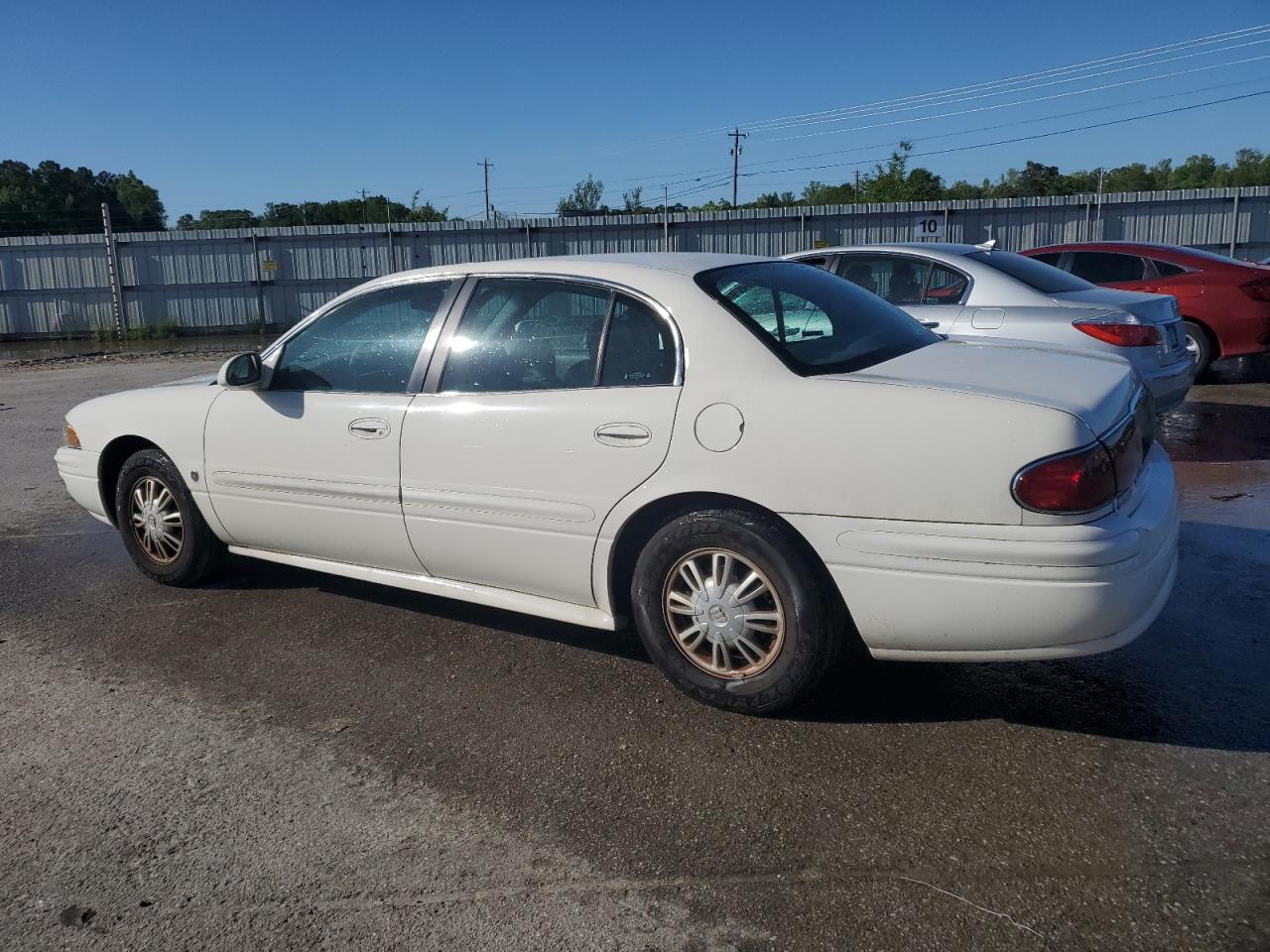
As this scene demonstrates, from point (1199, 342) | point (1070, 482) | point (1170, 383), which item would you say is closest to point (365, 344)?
point (1070, 482)

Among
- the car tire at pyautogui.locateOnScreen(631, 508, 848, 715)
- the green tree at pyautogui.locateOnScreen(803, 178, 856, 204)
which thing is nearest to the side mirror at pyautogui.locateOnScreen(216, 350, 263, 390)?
the car tire at pyautogui.locateOnScreen(631, 508, 848, 715)

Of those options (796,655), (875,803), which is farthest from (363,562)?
(875,803)

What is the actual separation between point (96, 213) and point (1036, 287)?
5765cm

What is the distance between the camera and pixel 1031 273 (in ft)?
25.1

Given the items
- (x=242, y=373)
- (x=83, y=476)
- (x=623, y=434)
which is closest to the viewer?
(x=623, y=434)

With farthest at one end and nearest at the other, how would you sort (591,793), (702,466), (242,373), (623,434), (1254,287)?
(1254,287) < (242,373) < (623,434) < (702,466) < (591,793)

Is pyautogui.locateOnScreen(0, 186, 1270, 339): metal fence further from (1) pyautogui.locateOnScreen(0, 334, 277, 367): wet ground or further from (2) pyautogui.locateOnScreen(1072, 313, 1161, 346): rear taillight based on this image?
(2) pyautogui.locateOnScreen(1072, 313, 1161, 346): rear taillight

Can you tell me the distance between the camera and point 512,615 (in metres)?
4.52

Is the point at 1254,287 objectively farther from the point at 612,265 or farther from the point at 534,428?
the point at 534,428

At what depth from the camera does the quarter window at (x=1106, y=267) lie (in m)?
10.2

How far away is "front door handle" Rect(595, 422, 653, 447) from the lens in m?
3.47

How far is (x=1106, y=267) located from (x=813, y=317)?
772 cm

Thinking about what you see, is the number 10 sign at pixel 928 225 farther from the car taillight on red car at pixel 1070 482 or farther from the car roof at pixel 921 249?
the car taillight on red car at pixel 1070 482

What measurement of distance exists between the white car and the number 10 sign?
59.9ft
